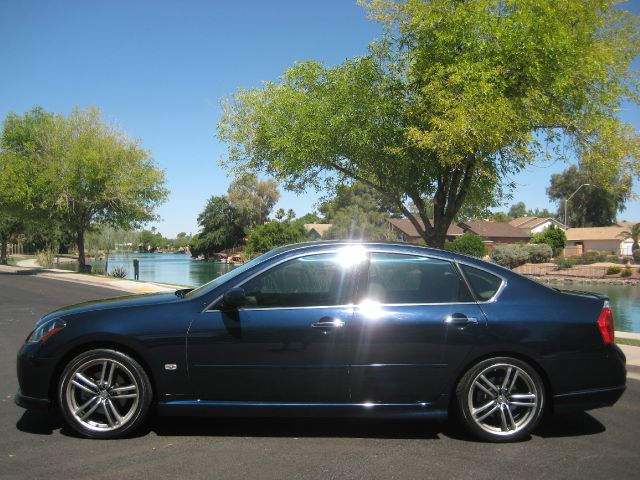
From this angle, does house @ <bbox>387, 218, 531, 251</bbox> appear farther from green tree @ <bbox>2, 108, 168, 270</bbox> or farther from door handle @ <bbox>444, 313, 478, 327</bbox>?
door handle @ <bbox>444, 313, 478, 327</bbox>

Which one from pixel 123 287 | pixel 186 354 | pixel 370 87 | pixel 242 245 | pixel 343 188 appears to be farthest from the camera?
pixel 242 245

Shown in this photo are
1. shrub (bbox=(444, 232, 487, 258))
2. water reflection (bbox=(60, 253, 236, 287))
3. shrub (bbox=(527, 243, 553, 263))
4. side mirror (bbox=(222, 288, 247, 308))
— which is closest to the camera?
side mirror (bbox=(222, 288, 247, 308))

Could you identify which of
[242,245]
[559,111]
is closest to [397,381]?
[559,111]

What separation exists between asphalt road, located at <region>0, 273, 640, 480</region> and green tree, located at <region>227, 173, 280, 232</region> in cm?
7815

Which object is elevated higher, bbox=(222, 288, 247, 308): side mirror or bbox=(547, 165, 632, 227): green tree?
bbox=(547, 165, 632, 227): green tree

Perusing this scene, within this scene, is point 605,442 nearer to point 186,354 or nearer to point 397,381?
point 397,381

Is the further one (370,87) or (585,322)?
(370,87)

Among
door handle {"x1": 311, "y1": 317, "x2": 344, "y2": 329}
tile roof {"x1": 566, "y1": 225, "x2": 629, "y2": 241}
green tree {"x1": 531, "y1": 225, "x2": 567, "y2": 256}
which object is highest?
tile roof {"x1": 566, "y1": 225, "x2": 629, "y2": 241}

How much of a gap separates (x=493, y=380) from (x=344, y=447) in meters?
1.33

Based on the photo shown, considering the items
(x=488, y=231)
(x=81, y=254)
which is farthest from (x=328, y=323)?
(x=488, y=231)

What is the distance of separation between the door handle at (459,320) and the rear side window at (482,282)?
0.23 meters

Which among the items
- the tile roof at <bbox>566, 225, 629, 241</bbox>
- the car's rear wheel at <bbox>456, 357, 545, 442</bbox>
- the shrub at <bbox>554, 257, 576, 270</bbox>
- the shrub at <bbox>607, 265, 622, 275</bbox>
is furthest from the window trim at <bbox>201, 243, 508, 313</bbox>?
the tile roof at <bbox>566, 225, 629, 241</bbox>

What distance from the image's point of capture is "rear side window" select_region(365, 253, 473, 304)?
4758 millimetres

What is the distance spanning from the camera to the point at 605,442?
15.5ft
